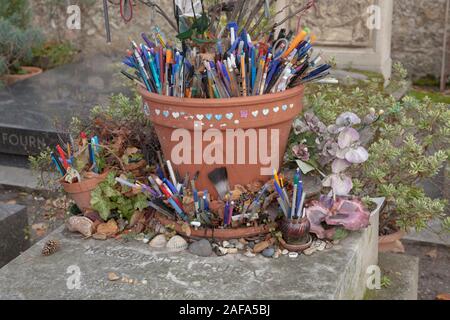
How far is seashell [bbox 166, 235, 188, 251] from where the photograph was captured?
192cm

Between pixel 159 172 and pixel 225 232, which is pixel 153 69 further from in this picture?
pixel 225 232

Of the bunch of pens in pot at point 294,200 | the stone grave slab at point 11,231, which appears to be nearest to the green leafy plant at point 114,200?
the bunch of pens in pot at point 294,200

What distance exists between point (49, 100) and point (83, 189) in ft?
9.84

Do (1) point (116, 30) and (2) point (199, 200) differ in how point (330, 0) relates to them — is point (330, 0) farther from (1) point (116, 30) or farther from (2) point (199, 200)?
(2) point (199, 200)

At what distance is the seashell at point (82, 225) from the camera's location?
201 centimetres

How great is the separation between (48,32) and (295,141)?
5.64 metres

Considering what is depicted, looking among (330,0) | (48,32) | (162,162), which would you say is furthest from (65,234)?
(48,32)

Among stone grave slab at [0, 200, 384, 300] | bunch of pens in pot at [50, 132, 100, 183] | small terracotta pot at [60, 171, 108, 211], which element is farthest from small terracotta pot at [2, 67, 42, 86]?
stone grave slab at [0, 200, 384, 300]

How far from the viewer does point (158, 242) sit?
76.6 inches

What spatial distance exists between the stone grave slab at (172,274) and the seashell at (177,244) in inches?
1.0

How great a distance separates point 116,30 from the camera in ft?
22.4

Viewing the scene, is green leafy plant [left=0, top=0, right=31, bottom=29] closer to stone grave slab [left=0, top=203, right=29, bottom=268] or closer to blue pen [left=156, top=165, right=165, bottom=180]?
stone grave slab [left=0, top=203, right=29, bottom=268]

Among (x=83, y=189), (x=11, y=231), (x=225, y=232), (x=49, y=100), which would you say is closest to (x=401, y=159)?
(x=225, y=232)

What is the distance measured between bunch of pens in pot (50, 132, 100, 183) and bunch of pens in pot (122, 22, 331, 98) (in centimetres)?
30
